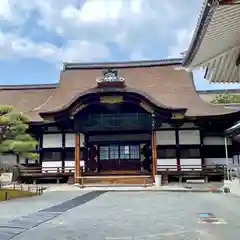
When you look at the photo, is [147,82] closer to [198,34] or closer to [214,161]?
[214,161]

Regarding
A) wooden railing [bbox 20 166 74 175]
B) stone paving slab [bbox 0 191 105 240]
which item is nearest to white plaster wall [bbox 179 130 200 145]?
wooden railing [bbox 20 166 74 175]

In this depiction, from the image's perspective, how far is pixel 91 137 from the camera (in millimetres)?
26531

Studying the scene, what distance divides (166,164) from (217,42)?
1986 centimetres

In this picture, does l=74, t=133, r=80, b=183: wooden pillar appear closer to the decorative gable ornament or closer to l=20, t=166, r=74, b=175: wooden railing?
l=20, t=166, r=74, b=175: wooden railing

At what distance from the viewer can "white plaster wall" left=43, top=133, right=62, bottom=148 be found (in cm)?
2609

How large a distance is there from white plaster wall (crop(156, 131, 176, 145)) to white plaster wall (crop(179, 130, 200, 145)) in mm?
527

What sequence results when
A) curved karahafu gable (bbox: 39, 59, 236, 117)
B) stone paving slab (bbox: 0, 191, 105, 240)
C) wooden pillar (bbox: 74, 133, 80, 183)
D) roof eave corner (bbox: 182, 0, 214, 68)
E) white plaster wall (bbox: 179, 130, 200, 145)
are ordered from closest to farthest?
1. roof eave corner (bbox: 182, 0, 214, 68)
2. stone paving slab (bbox: 0, 191, 105, 240)
3. wooden pillar (bbox: 74, 133, 80, 183)
4. white plaster wall (bbox: 179, 130, 200, 145)
5. curved karahafu gable (bbox: 39, 59, 236, 117)

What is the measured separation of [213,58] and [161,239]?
3.22 meters

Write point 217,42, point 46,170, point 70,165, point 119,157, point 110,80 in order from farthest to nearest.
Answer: point 119,157 → point 70,165 → point 46,170 → point 110,80 → point 217,42

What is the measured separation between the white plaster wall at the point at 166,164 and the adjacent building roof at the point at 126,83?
156 inches

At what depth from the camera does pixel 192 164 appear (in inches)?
975

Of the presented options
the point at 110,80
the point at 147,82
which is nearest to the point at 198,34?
the point at 110,80

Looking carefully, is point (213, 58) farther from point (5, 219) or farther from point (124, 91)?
point (124, 91)

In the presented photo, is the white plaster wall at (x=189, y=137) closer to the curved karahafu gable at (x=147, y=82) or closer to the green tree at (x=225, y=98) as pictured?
the curved karahafu gable at (x=147, y=82)
